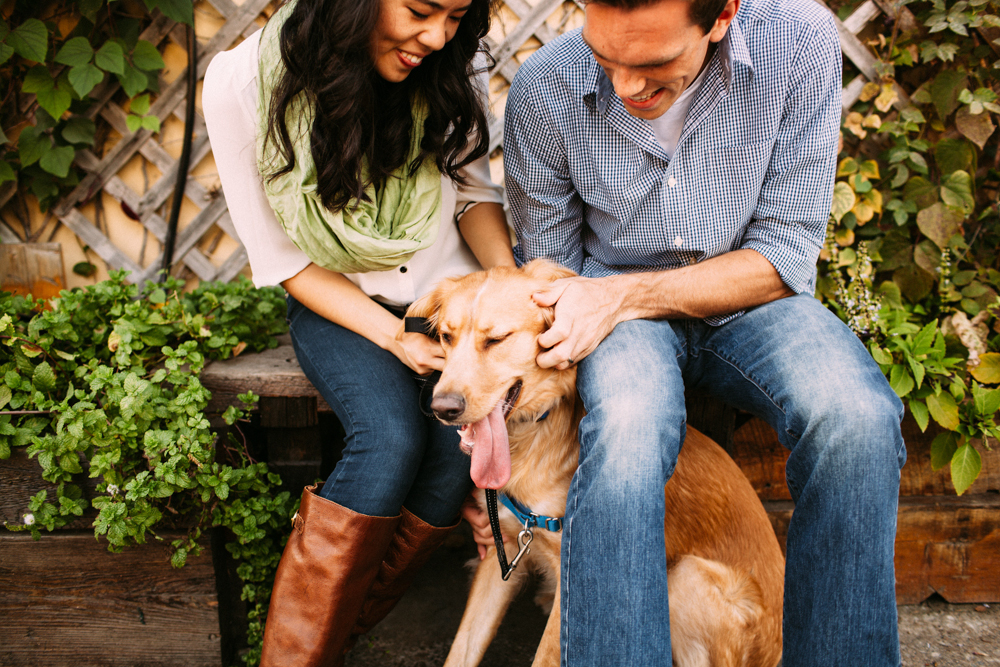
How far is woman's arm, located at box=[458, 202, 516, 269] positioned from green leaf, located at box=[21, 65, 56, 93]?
1.70 metres

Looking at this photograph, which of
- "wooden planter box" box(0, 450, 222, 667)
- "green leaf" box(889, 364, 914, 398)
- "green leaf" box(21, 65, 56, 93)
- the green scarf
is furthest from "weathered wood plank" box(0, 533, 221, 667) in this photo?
"green leaf" box(889, 364, 914, 398)

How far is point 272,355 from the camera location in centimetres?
213

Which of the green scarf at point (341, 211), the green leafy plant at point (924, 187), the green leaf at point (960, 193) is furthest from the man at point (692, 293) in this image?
the green leaf at point (960, 193)

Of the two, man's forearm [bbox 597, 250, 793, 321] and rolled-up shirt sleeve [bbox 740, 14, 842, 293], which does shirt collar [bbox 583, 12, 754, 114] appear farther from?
man's forearm [bbox 597, 250, 793, 321]

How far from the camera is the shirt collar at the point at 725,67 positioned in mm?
1604

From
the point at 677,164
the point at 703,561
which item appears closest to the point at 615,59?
the point at 677,164

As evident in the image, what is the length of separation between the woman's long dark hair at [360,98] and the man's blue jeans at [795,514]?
86 cm

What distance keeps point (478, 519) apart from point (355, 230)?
3.03 feet

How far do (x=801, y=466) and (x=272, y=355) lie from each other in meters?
1.67

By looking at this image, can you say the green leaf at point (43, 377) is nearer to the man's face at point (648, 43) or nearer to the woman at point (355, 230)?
the woman at point (355, 230)

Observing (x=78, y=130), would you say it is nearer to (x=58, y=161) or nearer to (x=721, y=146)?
(x=58, y=161)

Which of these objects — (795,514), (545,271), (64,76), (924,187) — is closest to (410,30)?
(545,271)

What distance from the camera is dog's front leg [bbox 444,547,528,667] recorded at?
1815 millimetres

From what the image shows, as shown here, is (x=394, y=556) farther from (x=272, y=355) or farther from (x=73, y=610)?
(x=73, y=610)
